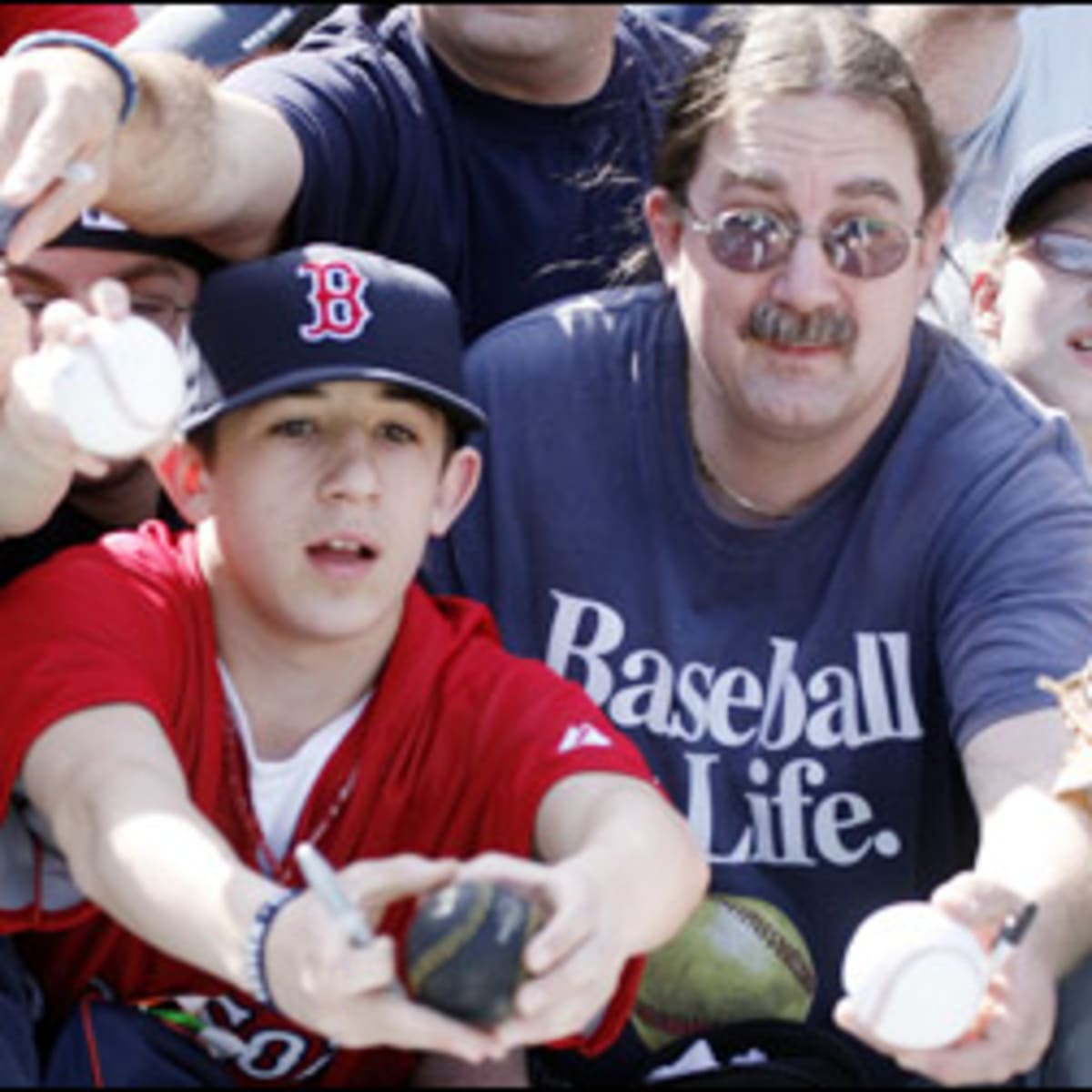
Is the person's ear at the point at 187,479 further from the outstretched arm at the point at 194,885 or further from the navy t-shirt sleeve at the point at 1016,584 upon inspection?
the navy t-shirt sleeve at the point at 1016,584

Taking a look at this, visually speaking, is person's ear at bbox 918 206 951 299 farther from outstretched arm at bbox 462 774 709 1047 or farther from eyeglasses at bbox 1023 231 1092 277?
outstretched arm at bbox 462 774 709 1047

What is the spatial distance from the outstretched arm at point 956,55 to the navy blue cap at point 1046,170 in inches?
8.2

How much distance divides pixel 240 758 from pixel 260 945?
437 mm

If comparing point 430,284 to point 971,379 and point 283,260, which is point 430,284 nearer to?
point 283,260

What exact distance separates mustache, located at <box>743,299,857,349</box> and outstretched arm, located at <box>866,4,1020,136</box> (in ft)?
3.05

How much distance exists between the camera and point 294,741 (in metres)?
2.34

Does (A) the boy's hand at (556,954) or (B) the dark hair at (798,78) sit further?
(B) the dark hair at (798,78)

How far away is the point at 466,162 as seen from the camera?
3191 mm

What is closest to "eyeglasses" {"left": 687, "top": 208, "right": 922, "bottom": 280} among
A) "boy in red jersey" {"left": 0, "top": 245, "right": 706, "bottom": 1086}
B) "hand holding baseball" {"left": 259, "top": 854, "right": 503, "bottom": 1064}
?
"boy in red jersey" {"left": 0, "top": 245, "right": 706, "bottom": 1086}

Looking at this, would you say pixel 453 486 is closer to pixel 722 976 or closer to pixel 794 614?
pixel 794 614

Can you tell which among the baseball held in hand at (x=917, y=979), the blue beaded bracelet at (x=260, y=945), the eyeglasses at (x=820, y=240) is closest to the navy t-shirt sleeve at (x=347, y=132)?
the eyeglasses at (x=820, y=240)

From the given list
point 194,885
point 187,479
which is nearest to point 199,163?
point 187,479

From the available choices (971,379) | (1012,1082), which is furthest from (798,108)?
(1012,1082)

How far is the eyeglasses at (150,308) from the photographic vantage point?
9.08ft
